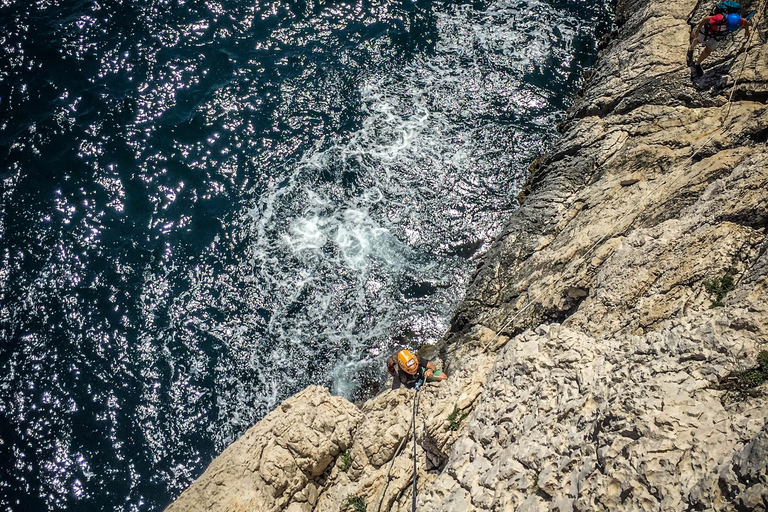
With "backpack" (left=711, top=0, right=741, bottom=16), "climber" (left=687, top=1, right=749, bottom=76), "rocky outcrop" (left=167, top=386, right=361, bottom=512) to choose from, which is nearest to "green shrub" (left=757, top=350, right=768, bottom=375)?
"rocky outcrop" (left=167, top=386, right=361, bottom=512)

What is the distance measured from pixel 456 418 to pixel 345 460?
3732mm

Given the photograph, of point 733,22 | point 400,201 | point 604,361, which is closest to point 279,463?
point 604,361

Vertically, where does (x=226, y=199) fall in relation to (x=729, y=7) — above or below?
above

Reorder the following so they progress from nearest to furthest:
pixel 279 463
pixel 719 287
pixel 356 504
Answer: pixel 719 287 < pixel 356 504 < pixel 279 463

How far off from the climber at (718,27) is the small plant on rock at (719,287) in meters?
12.7

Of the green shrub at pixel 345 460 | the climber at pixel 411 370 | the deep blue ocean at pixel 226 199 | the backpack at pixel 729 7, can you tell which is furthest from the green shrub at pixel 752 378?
the backpack at pixel 729 7

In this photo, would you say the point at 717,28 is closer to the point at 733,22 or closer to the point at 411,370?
the point at 733,22

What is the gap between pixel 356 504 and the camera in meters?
11.9

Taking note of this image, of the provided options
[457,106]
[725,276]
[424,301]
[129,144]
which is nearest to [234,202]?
[129,144]

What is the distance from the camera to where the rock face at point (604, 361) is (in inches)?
311

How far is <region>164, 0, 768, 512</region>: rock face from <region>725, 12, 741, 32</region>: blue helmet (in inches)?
43.7

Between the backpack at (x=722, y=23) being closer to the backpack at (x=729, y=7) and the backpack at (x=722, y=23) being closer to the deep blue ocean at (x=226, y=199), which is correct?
the backpack at (x=729, y=7)

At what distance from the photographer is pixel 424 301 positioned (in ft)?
67.1

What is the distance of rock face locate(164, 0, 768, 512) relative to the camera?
311 inches
